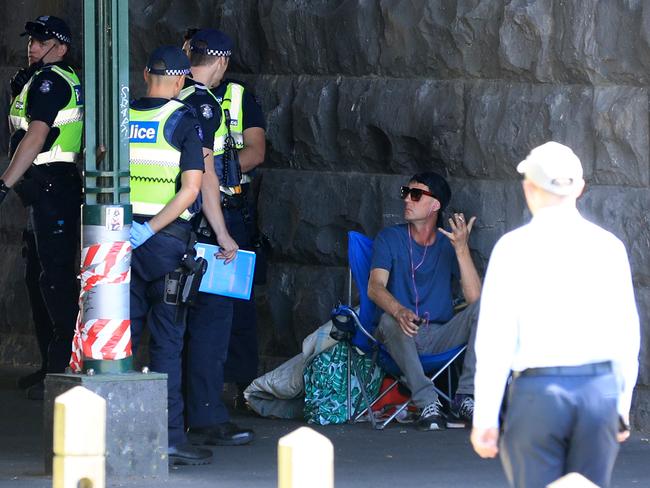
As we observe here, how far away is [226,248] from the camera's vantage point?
25.8 ft

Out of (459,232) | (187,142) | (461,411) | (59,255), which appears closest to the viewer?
(187,142)

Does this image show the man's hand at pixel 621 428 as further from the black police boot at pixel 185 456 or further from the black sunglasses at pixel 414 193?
the black sunglasses at pixel 414 193

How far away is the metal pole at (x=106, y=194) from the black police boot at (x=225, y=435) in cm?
101

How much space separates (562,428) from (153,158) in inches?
123

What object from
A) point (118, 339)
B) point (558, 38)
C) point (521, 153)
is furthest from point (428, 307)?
point (118, 339)

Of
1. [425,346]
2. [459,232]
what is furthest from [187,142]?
[425,346]

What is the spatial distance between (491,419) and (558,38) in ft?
12.9

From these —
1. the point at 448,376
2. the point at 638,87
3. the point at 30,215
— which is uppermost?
the point at 638,87

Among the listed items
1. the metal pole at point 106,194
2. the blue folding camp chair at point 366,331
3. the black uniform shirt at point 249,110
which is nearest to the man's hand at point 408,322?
the blue folding camp chair at point 366,331

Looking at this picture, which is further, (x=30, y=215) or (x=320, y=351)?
(x=30, y=215)

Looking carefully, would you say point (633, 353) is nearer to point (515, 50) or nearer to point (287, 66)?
point (515, 50)

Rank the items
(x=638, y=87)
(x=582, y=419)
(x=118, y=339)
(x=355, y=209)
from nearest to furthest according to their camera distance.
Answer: (x=582, y=419), (x=118, y=339), (x=638, y=87), (x=355, y=209)

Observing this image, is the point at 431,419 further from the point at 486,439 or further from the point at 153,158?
the point at 486,439

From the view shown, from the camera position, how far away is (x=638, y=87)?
8055 millimetres
